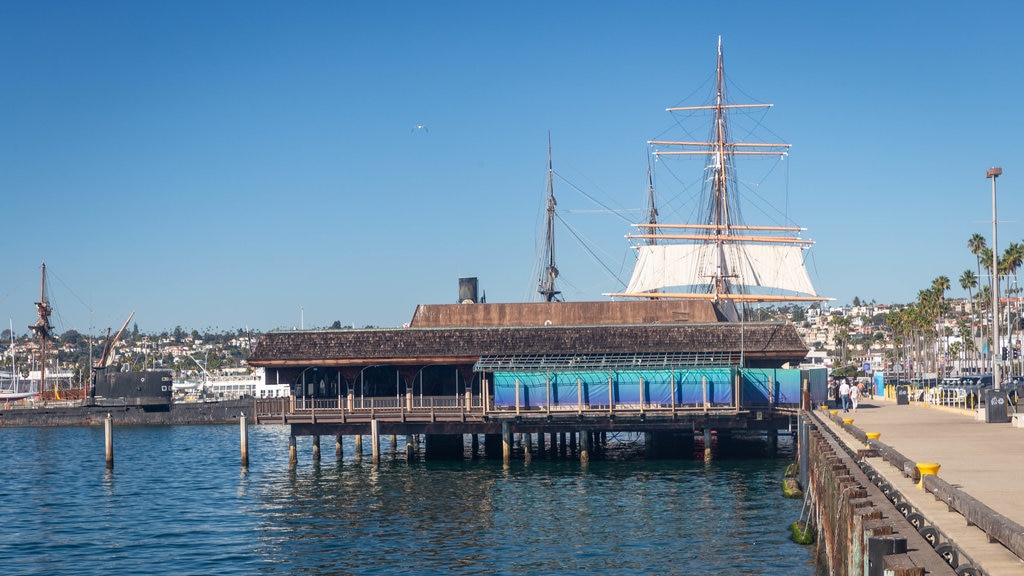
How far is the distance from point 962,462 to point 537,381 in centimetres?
3205

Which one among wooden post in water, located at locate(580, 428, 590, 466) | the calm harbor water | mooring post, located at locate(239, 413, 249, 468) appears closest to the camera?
the calm harbor water

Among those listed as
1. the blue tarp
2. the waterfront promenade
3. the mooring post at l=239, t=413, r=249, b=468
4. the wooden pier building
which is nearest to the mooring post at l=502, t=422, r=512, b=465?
the wooden pier building

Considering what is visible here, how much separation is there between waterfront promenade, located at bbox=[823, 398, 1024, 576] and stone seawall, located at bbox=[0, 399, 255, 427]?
97.1 metres

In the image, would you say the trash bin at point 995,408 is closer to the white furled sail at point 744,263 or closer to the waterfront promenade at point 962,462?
the waterfront promenade at point 962,462

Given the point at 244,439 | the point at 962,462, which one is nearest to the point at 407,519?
the point at 962,462

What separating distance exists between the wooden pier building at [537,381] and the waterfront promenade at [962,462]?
7264 millimetres

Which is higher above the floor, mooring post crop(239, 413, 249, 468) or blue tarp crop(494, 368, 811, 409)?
blue tarp crop(494, 368, 811, 409)

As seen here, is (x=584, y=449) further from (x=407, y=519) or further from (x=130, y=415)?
(x=130, y=415)

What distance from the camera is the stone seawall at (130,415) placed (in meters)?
132

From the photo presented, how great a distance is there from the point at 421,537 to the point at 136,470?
1446 inches

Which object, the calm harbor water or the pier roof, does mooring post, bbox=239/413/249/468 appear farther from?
the pier roof

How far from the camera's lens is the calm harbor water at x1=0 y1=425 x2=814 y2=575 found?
34375mm

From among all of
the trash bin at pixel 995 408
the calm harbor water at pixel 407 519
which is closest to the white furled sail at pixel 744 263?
the calm harbor water at pixel 407 519

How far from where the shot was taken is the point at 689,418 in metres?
55.8
